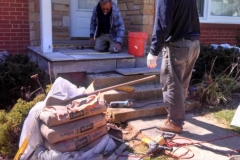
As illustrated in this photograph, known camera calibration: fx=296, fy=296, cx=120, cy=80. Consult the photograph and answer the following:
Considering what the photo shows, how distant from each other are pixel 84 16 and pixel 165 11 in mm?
3784

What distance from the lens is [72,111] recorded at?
9.49ft

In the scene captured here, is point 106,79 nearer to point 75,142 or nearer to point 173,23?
point 173,23

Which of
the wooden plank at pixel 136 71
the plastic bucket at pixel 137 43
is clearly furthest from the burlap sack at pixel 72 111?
the plastic bucket at pixel 137 43

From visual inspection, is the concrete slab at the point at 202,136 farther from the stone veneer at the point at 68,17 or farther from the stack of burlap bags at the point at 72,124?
the stone veneer at the point at 68,17

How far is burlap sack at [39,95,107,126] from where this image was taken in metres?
2.80

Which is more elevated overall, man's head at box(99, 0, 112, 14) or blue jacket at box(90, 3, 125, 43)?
man's head at box(99, 0, 112, 14)

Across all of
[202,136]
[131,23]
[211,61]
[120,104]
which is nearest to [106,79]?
[120,104]

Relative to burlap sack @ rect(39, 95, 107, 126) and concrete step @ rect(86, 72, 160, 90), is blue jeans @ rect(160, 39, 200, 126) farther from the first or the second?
concrete step @ rect(86, 72, 160, 90)

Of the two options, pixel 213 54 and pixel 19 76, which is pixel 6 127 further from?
pixel 213 54

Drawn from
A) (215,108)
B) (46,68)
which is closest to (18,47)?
(46,68)

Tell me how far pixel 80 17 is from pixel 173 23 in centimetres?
369

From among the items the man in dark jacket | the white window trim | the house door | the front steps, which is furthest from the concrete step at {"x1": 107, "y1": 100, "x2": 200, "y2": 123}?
the white window trim

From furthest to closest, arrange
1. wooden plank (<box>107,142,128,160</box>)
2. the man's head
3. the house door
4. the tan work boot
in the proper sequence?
the house door < the man's head < the tan work boot < wooden plank (<box>107,142,128,160</box>)

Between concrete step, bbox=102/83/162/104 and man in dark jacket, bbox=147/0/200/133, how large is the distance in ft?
2.97
